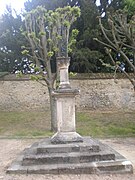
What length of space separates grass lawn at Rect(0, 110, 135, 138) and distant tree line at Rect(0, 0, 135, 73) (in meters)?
2.77

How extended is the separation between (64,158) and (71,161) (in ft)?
0.53

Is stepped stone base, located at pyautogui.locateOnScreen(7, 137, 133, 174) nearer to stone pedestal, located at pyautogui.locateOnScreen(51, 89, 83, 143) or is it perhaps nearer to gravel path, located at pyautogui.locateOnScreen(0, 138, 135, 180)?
gravel path, located at pyautogui.locateOnScreen(0, 138, 135, 180)

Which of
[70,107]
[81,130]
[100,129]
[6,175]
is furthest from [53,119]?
[6,175]

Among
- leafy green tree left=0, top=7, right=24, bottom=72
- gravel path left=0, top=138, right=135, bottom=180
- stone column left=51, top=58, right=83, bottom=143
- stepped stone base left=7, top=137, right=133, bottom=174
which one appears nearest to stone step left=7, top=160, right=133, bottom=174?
stepped stone base left=7, top=137, right=133, bottom=174

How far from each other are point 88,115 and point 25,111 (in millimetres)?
3518

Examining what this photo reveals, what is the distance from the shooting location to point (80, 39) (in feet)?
52.2

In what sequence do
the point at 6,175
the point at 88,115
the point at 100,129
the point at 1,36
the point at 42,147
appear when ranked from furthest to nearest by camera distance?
the point at 1,36
the point at 88,115
the point at 100,129
the point at 42,147
the point at 6,175

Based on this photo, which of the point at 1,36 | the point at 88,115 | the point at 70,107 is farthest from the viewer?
the point at 1,36

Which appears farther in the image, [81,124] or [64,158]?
[81,124]

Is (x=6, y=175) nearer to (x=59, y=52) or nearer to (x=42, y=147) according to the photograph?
(x=42, y=147)

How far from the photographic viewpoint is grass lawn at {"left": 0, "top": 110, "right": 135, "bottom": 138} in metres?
10.9

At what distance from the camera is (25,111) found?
14.8 m

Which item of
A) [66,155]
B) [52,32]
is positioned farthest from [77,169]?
[52,32]

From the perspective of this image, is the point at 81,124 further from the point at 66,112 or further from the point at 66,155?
the point at 66,155
